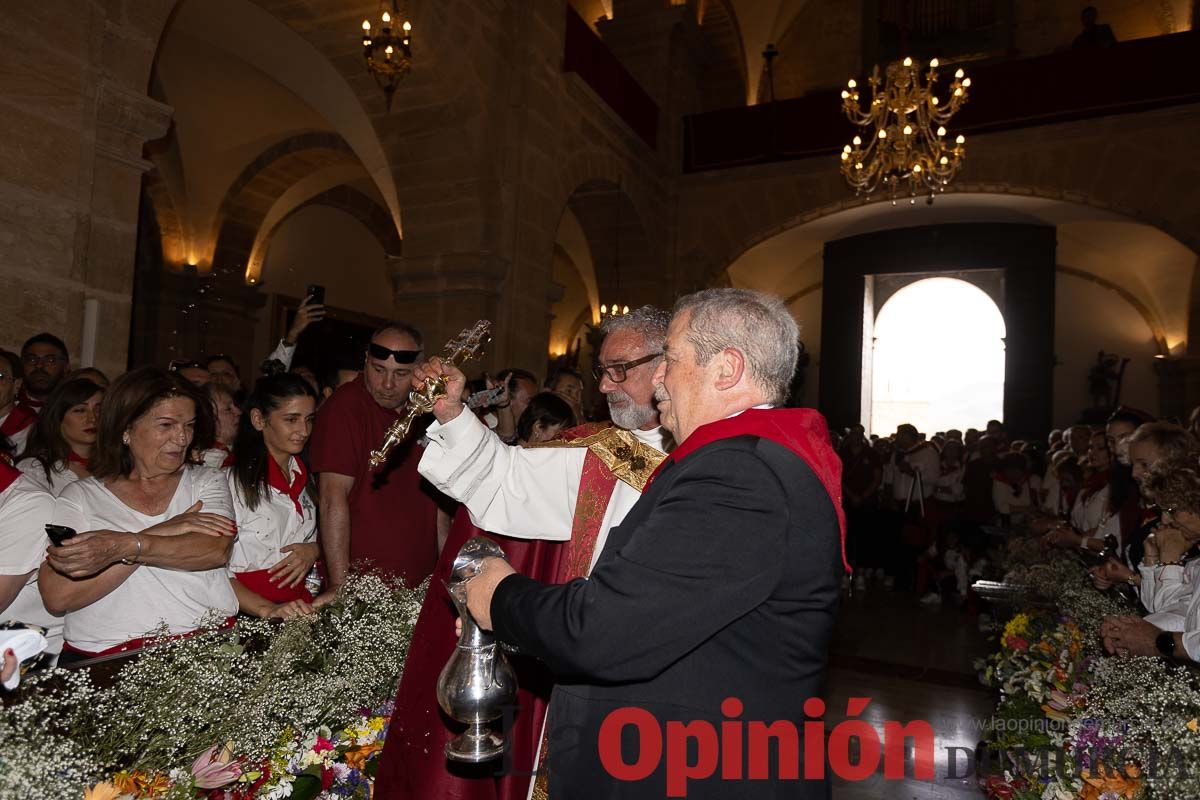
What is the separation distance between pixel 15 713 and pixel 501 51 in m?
8.51

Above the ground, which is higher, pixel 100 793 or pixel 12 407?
pixel 12 407

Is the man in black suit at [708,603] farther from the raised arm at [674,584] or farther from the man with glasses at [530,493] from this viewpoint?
the man with glasses at [530,493]

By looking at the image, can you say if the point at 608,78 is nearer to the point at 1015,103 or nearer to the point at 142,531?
the point at 1015,103

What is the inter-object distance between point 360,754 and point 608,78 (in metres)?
10.2

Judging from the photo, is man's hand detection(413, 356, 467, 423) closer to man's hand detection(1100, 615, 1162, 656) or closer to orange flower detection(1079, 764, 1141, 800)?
orange flower detection(1079, 764, 1141, 800)

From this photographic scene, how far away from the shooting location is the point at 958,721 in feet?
16.2

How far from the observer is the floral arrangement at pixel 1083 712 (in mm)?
2045

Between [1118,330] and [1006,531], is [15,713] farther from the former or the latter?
[1118,330]

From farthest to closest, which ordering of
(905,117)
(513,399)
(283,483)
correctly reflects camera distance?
(905,117), (513,399), (283,483)

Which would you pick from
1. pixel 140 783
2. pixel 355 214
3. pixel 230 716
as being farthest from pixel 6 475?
pixel 355 214

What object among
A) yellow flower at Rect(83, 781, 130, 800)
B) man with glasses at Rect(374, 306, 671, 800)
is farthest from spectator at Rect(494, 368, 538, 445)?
yellow flower at Rect(83, 781, 130, 800)

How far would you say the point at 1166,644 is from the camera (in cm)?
284

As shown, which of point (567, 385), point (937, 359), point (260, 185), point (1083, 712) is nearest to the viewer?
point (1083, 712)

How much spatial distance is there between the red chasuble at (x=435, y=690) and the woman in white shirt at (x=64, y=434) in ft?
5.05
